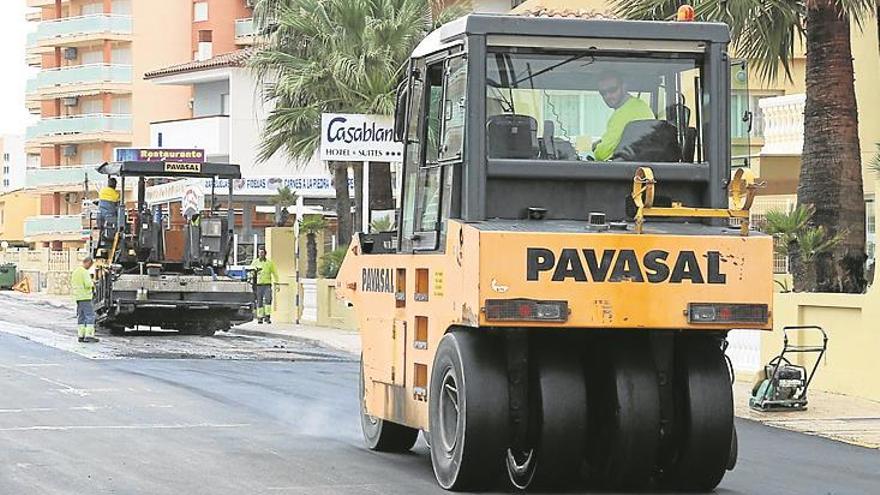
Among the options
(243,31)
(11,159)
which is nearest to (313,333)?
(243,31)

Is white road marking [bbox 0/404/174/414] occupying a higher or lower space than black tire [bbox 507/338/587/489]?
lower

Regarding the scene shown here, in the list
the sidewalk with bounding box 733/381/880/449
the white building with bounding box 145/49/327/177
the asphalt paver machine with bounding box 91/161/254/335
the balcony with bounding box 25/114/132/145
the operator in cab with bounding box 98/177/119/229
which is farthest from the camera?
the balcony with bounding box 25/114/132/145

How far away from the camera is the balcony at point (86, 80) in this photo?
8606 cm

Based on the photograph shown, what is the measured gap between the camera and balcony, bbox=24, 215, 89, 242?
86.3 metres

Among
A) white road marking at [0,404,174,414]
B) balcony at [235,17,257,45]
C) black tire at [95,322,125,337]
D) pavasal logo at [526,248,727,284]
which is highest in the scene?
balcony at [235,17,257,45]

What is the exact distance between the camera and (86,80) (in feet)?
285

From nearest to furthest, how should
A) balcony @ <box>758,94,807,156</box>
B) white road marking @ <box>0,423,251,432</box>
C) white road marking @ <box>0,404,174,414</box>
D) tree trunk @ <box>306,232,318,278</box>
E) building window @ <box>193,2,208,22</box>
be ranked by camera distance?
white road marking @ <box>0,423,251,432</box>
white road marking @ <box>0,404,174,414</box>
balcony @ <box>758,94,807,156</box>
tree trunk @ <box>306,232,318,278</box>
building window @ <box>193,2,208,22</box>

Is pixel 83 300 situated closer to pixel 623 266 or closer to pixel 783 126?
pixel 783 126

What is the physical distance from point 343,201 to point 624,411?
2876cm

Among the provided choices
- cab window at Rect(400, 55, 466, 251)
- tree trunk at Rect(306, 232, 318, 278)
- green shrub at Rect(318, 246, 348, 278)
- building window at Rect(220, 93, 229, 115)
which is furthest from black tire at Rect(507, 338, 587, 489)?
building window at Rect(220, 93, 229, 115)

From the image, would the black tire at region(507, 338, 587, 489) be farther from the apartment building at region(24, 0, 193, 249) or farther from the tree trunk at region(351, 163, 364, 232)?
the apartment building at region(24, 0, 193, 249)

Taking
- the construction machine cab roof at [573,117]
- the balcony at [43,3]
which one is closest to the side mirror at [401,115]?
the construction machine cab roof at [573,117]

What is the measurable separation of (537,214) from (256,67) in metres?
27.8

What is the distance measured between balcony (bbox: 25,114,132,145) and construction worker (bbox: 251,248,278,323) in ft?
161
